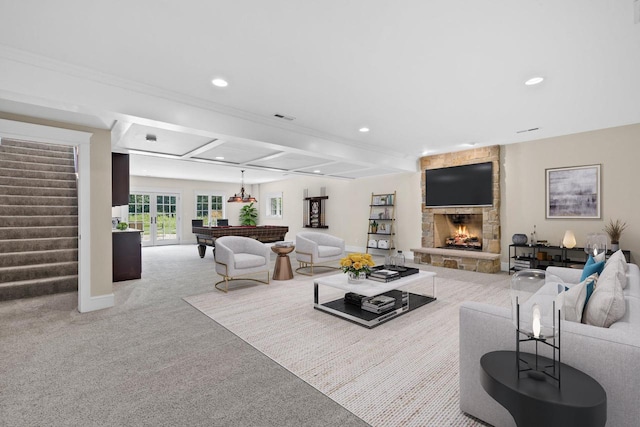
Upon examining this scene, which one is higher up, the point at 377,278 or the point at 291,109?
the point at 291,109

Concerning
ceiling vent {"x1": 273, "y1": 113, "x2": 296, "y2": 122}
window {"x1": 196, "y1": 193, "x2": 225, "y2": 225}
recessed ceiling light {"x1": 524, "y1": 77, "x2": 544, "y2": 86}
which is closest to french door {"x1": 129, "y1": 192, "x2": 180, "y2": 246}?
window {"x1": 196, "y1": 193, "x2": 225, "y2": 225}

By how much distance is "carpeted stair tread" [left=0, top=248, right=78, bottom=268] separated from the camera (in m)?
4.59

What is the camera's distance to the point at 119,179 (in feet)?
17.3

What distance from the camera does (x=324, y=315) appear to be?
11.5 feet

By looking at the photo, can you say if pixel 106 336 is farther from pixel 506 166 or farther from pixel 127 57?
pixel 506 166

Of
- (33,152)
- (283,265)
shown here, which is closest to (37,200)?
(33,152)

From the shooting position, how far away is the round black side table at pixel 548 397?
1092 millimetres

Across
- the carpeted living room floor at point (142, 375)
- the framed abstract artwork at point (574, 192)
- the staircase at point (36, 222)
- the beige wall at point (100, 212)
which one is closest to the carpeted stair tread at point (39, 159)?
the staircase at point (36, 222)

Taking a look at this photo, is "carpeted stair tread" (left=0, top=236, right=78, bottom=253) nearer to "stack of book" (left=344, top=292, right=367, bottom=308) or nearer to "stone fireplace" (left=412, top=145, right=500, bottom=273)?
"stack of book" (left=344, top=292, right=367, bottom=308)

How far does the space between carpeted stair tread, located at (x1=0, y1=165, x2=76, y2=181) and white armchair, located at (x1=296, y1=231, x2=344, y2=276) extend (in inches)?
199

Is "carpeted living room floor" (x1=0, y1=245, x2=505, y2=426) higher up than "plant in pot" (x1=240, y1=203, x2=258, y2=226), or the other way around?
"plant in pot" (x1=240, y1=203, x2=258, y2=226)

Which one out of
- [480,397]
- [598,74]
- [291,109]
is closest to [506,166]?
[598,74]

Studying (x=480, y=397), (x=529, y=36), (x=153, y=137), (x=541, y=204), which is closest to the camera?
(x=480, y=397)

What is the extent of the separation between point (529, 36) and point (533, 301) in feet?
7.11
